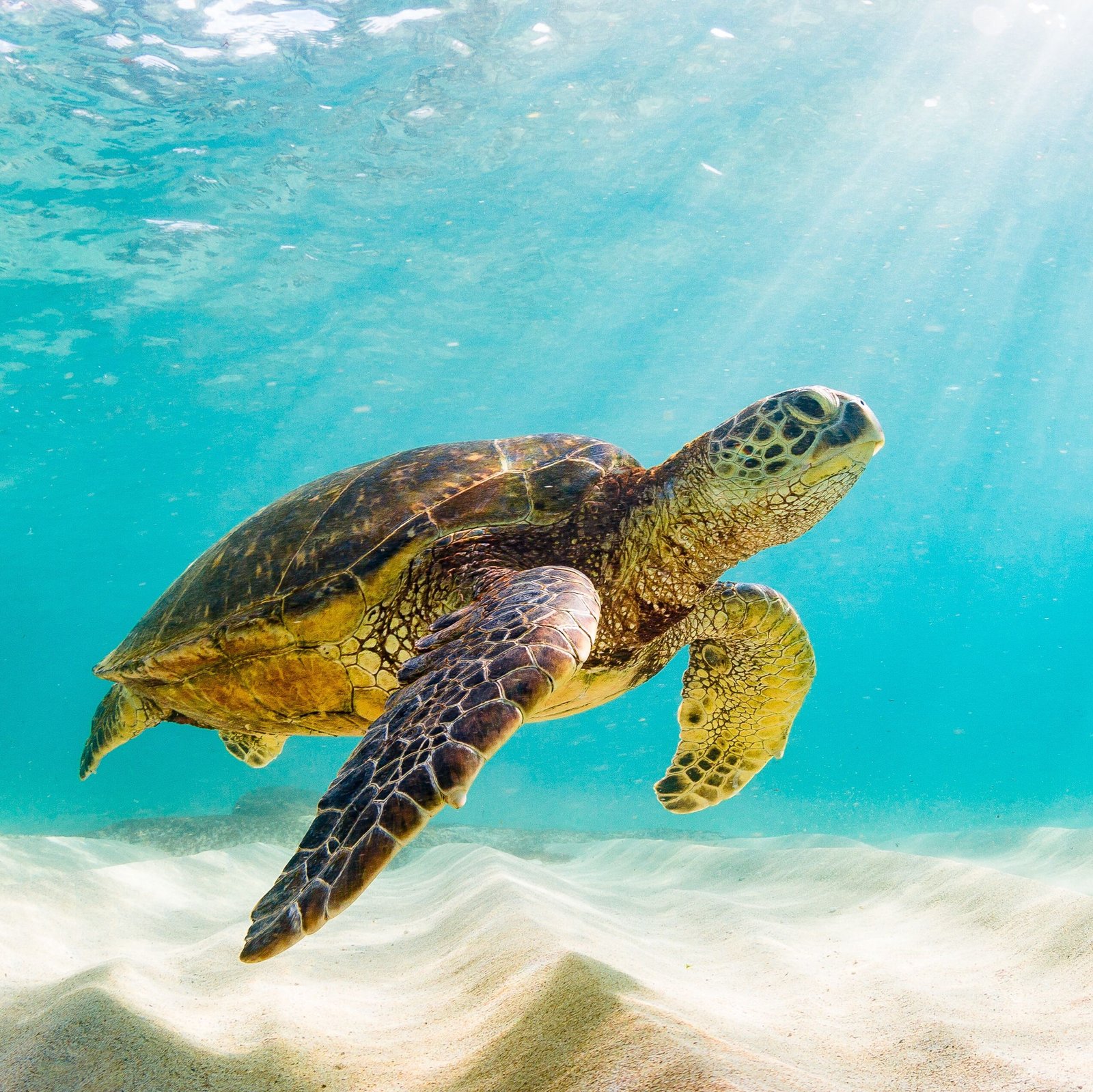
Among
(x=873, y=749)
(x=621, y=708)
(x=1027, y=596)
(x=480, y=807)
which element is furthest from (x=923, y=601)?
(x=480, y=807)

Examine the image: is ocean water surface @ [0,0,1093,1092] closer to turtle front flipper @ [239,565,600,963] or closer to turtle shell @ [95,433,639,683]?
turtle front flipper @ [239,565,600,963]

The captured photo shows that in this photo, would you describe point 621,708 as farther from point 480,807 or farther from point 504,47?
point 504,47

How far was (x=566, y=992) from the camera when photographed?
190 cm

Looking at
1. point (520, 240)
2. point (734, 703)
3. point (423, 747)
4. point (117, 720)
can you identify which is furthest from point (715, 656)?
point (520, 240)

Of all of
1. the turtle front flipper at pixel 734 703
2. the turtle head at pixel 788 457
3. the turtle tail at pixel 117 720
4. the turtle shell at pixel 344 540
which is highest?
the turtle head at pixel 788 457

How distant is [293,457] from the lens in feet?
121

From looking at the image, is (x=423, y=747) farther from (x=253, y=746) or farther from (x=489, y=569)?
(x=253, y=746)

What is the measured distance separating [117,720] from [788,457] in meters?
4.50

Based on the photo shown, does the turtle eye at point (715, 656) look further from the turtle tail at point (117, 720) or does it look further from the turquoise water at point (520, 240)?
the turquoise water at point (520, 240)

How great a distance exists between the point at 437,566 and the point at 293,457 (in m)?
36.2

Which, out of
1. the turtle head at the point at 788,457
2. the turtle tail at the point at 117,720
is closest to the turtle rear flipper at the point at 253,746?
the turtle tail at the point at 117,720

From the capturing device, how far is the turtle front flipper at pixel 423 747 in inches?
63.9

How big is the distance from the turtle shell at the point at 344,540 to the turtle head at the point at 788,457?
71 centimetres

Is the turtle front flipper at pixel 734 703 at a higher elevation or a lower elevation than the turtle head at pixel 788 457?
lower
